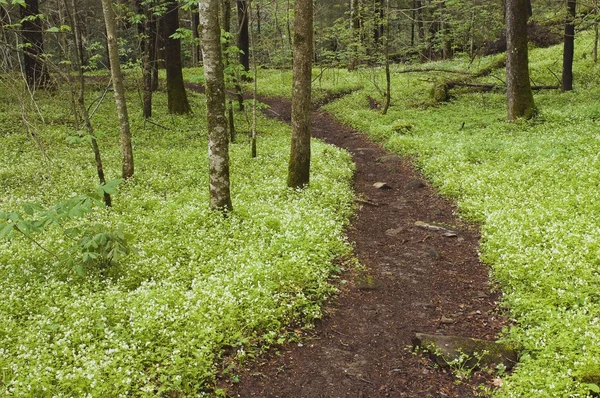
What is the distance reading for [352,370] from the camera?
267 inches

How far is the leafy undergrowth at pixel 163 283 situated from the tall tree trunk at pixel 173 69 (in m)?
9.64

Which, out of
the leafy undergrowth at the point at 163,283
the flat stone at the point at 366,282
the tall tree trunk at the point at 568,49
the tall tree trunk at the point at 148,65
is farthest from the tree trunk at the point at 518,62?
the tall tree trunk at the point at 148,65

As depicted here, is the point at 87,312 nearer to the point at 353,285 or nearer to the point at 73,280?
the point at 73,280

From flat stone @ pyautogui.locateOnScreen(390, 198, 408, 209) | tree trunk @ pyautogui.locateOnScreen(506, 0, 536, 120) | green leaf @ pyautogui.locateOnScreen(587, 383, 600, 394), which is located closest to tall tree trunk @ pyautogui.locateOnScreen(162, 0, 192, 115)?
flat stone @ pyautogui.locateOnScreen(390, 198, 408, 209)

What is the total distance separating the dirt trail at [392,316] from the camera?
644 centimetres

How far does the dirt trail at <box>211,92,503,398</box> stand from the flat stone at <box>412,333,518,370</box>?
0.21 metres

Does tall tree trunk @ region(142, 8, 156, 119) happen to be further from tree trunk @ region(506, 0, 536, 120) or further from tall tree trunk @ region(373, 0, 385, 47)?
tree trunk @ region(506, 0, 536, 120)

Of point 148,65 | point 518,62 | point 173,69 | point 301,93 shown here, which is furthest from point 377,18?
point 301,93

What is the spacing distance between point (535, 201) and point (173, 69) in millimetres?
19437

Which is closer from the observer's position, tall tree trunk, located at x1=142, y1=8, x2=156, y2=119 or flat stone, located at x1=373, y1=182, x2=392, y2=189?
flat stone, located at x1=373, y1=182, x2=392, y2=189

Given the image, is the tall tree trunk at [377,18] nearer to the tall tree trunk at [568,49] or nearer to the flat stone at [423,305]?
the tall tree trunk at [568,49]

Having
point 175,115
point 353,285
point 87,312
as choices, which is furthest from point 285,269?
point 175,115

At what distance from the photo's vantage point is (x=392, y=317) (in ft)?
26.8

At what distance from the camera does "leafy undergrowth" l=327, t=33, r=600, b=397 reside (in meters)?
Result: 6.24
